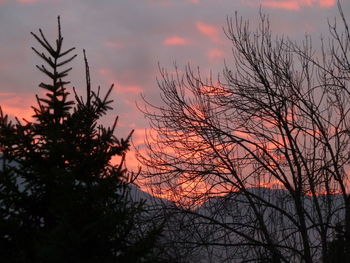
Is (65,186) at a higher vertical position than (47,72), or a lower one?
lower

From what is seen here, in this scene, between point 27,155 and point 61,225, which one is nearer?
point 61,225

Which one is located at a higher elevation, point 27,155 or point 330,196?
point 330,196

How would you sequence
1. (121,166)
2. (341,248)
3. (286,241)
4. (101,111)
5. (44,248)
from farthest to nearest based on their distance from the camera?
(286,241)
(341,248)
(101,111)
(121,166)
(44,248)

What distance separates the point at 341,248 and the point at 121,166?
9.22m

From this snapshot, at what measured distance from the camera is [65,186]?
17.7 feet

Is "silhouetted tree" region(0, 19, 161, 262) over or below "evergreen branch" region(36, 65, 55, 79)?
below

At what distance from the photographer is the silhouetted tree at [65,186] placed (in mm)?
5363

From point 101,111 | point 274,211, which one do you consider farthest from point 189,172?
point 101,111

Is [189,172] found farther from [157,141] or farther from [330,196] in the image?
[330,196]

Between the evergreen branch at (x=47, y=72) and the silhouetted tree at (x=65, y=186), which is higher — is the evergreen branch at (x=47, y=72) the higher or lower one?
the higher one

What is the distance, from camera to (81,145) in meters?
5.93

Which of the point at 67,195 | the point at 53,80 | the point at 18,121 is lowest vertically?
the point at 67,195

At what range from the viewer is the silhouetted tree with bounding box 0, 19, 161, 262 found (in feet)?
17.6

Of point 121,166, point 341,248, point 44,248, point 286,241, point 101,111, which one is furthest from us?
point 286,241
